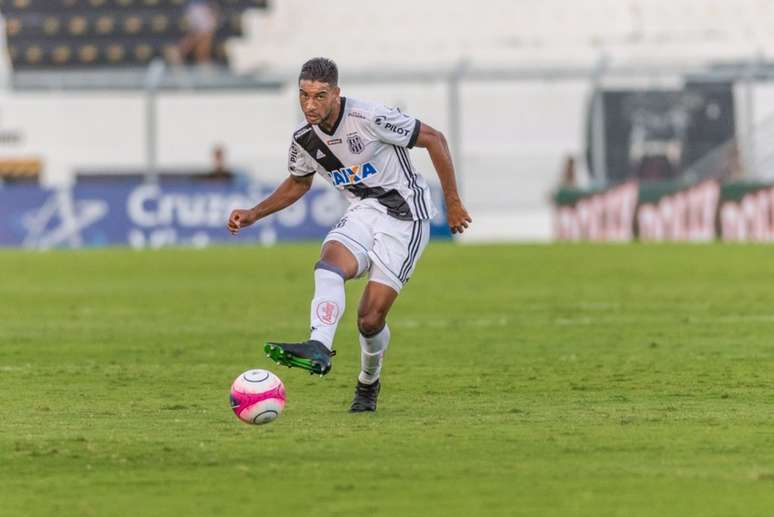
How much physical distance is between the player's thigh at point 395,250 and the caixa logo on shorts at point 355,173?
0.26m

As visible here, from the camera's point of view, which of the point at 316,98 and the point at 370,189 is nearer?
the point at 316,98

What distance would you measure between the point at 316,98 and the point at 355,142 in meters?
0.39

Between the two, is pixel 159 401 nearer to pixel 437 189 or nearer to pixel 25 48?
pixel 437 189

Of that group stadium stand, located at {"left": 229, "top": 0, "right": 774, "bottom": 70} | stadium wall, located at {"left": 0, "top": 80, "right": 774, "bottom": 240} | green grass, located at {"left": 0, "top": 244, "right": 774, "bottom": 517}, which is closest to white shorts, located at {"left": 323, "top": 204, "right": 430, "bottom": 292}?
green grass, located at {"left": 0, "top": 244, "right": 774, "bottom": 517}

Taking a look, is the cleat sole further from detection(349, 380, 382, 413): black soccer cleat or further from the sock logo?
detection(349, 380, 382, 413): black soccer cleat

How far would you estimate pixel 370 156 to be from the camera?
932 cm

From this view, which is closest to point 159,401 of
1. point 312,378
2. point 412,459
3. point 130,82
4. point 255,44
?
point 312,378

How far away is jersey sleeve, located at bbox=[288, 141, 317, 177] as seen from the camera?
9512mm

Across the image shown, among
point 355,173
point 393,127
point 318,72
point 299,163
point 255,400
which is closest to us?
point 255,400

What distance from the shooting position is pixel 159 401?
999cm

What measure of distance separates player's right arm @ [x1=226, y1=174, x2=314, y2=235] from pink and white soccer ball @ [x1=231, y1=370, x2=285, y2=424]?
1.39 meters

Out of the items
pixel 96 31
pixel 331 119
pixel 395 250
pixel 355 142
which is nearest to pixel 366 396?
pixel 395 250

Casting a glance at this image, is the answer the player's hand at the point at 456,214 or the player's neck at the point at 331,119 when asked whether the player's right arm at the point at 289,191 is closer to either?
the player's neck at the point at 331,119

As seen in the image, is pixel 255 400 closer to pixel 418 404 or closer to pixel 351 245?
pixel 351 245
